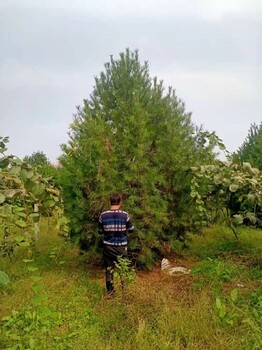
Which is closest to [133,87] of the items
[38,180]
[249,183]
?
[249,183]

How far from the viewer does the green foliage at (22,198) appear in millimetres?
2504

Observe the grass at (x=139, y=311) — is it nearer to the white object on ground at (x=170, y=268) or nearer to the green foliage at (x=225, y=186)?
the white object on ground at (x=170, y=268)

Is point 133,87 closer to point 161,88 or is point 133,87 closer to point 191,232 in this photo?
point 161,88

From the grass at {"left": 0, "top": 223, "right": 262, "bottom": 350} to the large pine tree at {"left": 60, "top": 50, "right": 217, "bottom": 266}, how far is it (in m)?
0.88

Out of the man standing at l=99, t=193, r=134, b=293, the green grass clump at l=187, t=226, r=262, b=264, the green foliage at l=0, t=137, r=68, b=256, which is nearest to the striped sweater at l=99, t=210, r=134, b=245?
the man standing at l=99, t=193, r=134, b=293

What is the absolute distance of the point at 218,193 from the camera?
7941 mm

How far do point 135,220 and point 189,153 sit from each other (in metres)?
1.64

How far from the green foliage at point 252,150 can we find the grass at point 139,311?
4.56 meters

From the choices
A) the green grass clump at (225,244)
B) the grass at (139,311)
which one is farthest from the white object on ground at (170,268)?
the green grass clump at (225,244)

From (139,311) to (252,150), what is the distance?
8.47 metres

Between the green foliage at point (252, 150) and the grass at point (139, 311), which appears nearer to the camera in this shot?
the grass at point (139, 311)

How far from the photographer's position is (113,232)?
6.04 meters

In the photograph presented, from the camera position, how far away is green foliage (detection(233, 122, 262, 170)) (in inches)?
453

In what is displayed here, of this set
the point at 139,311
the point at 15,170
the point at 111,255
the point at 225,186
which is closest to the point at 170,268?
the point at 225,186
